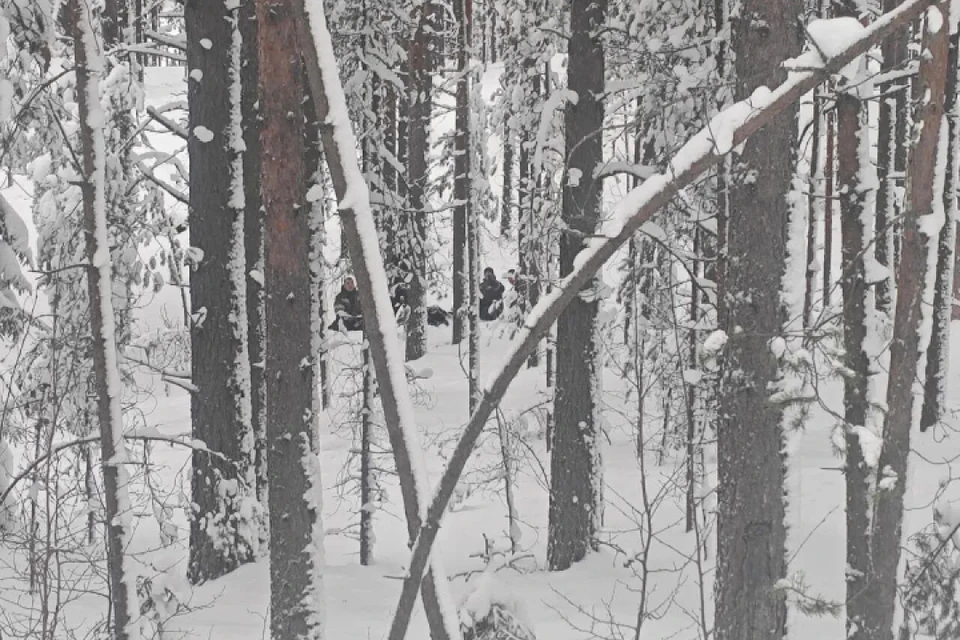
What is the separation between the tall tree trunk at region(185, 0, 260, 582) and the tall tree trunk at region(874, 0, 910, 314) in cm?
590

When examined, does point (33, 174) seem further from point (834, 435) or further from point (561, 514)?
point (834, 435)

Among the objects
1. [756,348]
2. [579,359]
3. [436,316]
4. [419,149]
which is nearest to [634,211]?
[756,348]

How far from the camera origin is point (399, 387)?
1694mm

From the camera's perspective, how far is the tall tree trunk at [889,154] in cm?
889

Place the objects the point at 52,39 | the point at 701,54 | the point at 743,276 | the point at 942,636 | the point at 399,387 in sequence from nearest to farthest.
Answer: the point at 399,387, the point at 743,276, the point at 942,636, the point at 52,39, the point at 701,54

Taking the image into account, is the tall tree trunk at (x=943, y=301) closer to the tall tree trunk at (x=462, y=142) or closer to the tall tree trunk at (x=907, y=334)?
the tall tree trunk at (x=462, y=142)

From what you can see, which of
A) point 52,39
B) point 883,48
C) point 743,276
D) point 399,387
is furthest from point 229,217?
point 399,387

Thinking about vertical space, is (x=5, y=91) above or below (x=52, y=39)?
below

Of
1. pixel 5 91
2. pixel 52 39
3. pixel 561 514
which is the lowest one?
pixel 561 514

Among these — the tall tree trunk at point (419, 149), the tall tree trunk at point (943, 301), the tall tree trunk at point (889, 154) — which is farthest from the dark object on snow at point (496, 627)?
the tall tree trunk at point (419, 149)

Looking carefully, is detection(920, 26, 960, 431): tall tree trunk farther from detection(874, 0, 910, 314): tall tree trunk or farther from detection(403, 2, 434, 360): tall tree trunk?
detection(403, 2, 434, 360): tall tree trunk

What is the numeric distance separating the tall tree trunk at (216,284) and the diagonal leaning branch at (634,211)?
25.0 ft

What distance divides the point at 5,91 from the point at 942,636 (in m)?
7.80

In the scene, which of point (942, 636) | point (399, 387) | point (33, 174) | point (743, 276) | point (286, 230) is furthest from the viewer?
point (33, 174)
